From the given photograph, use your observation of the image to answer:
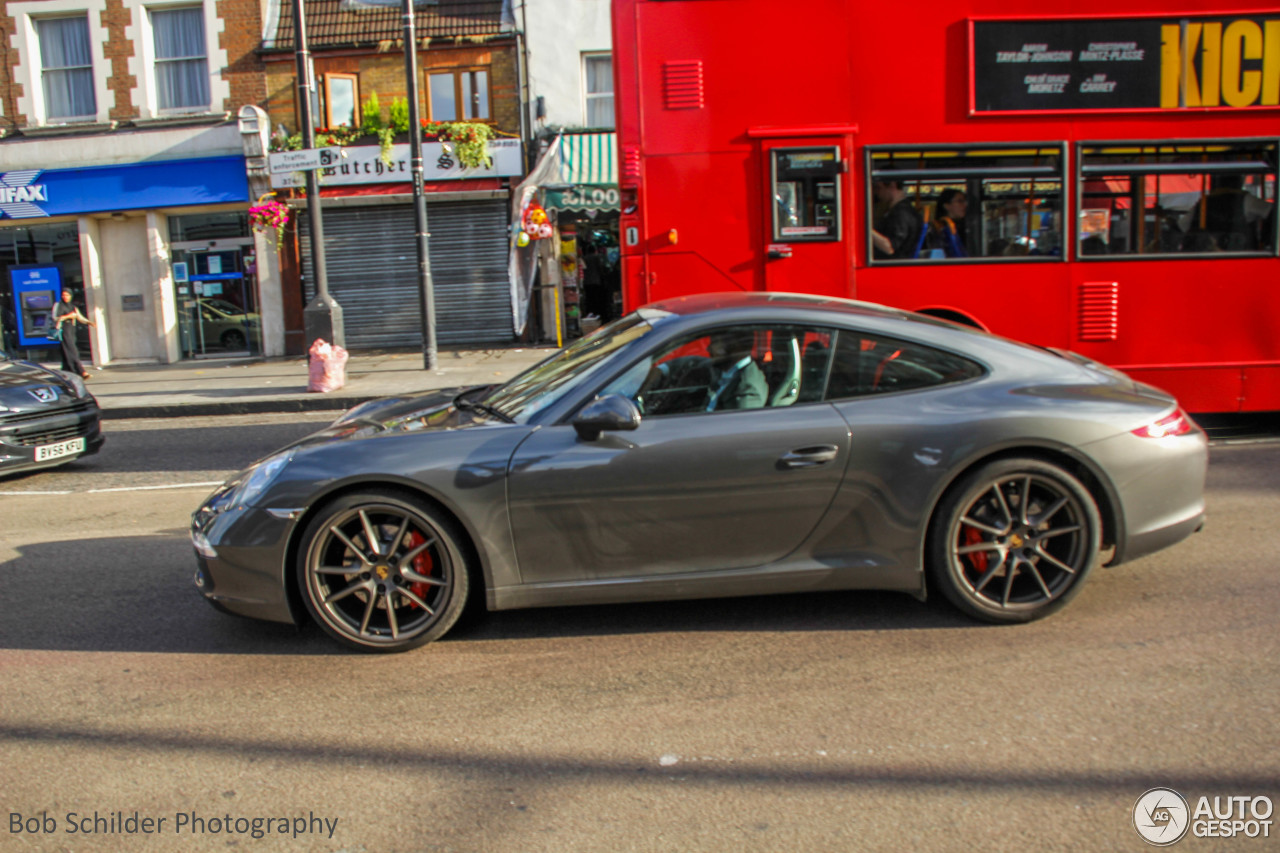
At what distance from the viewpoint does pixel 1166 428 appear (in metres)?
4.22

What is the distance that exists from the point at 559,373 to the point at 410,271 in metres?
16.1

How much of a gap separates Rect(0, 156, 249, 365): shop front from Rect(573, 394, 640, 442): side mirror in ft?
58.4

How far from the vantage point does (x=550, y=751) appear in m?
Result: 3.28

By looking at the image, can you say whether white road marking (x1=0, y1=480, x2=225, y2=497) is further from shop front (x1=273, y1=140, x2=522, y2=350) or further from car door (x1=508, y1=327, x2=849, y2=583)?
shop front (x1=273, y1=140, x2=522, y2=350)

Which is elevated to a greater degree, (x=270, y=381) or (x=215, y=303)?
(x=215, y=303)

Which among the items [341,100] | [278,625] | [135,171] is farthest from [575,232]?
[278,625]

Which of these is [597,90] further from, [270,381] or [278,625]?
[278,625]

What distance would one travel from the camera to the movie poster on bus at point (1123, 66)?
731cm

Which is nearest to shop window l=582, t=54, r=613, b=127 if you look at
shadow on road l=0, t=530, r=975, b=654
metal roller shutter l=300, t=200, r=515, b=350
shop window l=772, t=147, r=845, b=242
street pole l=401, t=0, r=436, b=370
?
metal roller shutter l=300, t=200, r=515, b=350

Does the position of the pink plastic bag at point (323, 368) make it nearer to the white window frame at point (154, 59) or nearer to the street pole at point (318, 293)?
the street pole at point (318, 293)

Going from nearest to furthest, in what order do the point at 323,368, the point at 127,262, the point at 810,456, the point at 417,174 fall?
the point at 810,456 < the point at 323,368 < the point at 417,174 < the point at 127,262

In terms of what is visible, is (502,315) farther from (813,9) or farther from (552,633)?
(552,633)

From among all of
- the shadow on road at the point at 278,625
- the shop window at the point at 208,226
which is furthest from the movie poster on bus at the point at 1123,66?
the shop window at the point at 208,226

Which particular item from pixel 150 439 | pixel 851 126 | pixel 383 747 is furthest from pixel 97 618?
pixel 150 439
